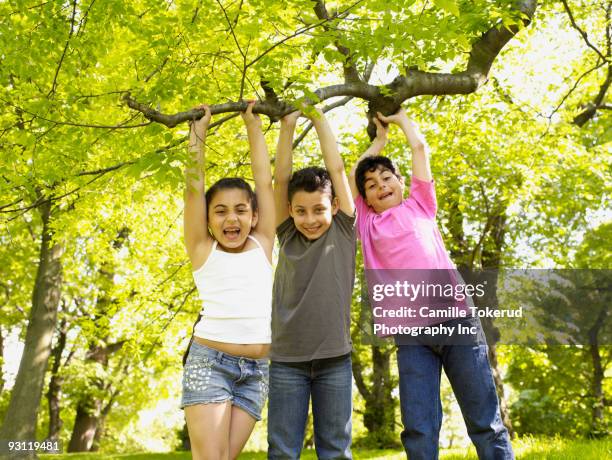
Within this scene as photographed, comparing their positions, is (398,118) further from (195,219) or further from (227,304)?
(227,304)

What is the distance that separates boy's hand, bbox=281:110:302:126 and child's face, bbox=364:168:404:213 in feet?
1.88

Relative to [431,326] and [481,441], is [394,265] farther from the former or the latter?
[481,441]

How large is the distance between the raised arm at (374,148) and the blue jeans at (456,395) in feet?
3.48

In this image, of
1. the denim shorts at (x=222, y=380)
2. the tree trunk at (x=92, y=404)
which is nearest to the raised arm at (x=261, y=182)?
the denim shorts at (x=222, y=380)

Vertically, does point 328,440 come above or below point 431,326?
below

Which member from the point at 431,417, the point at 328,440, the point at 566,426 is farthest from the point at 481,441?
the point at 566,426

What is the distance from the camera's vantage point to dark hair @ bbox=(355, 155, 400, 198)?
3.62 m

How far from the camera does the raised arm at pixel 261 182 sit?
3.15 m

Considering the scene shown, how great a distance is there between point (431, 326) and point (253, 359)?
99cm

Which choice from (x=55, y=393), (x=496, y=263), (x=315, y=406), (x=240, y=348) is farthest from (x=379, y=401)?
(x=240, y=348)

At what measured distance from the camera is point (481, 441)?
123 inches

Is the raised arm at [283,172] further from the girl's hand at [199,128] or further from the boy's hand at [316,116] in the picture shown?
the girl's hand at [199,128]

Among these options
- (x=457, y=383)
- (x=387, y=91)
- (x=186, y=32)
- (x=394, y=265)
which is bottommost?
(x=457, y=383)

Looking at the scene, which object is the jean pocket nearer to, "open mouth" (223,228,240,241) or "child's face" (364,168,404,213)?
"open mouth" (223,228,240,241)
